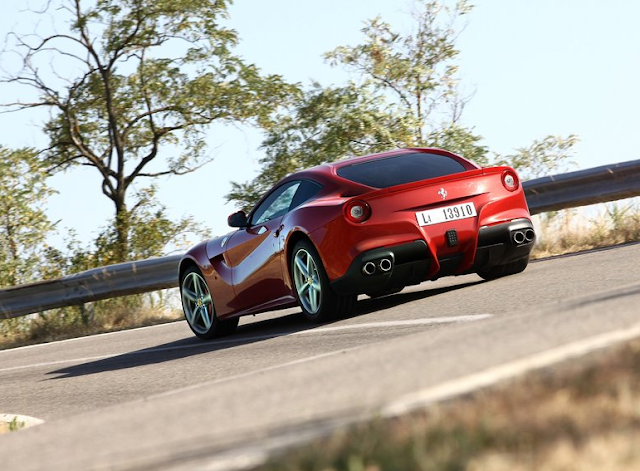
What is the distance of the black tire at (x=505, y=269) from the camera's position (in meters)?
10.4

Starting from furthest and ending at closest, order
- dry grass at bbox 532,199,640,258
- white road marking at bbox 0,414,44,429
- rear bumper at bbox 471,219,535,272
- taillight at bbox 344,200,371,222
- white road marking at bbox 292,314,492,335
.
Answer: dry grass at bbox 532,199,640,258 < rear bumper at bbox 471,219,535,272 < taillight at bbox 344,200,371,222 < white road marking at bbox 292,314,492,335 < white road marking at bbox 0,414,44,429

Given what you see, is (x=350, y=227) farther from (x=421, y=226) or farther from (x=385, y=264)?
(x=421, y=226)

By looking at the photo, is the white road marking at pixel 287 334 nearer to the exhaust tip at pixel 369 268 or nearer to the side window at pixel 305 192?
the exhaust tip at pixel 369 268

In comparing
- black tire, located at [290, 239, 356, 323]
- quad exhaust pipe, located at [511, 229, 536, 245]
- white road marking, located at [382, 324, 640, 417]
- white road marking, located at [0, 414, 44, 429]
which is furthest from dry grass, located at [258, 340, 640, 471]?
quad exhaust pipe, located at [511, 229, 536, 245]

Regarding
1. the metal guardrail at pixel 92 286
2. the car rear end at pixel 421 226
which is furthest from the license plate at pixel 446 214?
the metal guardrail at pixel 92 286

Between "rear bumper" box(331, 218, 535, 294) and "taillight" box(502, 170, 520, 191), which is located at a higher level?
"taillight" box(502, 170, 520, 191)

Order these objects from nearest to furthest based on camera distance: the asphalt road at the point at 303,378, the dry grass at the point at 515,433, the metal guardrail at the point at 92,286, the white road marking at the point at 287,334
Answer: the dry grass at the point at 515,433 < the asphalt road at the point at 303,378 < the white road marking at the point at 287,334 < the metal guardrail at the point at 92,286

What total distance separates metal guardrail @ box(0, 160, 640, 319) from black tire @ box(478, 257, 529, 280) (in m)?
3.24

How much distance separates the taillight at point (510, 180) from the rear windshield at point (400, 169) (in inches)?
14.4

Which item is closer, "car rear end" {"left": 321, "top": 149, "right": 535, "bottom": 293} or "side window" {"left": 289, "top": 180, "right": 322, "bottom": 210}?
"car rear end" {"left": 321, "top": 149, "right": 535, "bottom": 293}

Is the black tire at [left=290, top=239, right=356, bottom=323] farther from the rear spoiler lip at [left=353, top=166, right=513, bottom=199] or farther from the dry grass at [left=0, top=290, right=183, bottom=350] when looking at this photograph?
the dry grass at [left=0, top=290, right=183, bottom=350]

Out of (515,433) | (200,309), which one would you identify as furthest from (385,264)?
(515,433)

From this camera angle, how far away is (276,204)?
10.2m

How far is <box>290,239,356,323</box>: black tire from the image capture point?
9141 millimetres
